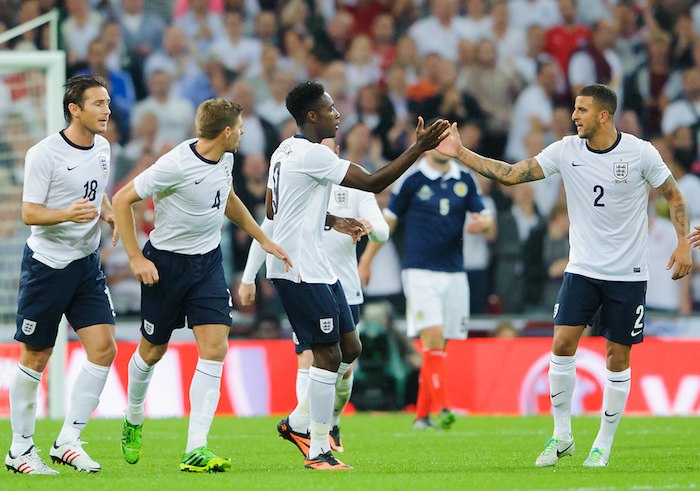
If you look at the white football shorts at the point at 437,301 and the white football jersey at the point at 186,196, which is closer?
the white football jersey at the point at 186,196

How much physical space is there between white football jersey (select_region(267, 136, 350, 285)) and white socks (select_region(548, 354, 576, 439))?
1.75 metres

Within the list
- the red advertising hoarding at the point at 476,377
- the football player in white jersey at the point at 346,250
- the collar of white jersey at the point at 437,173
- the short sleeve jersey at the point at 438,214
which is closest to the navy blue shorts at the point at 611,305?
the football player in white jersey at the point at 346,250

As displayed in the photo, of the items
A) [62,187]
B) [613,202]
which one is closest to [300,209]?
[62,187]

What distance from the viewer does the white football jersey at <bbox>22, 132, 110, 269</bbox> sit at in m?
8.41

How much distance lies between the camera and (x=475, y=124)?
18.2 meters

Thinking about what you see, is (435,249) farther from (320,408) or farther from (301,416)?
(320,408)

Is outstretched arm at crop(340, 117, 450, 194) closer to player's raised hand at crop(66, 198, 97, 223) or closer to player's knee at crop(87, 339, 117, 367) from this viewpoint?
player's raised hand at crop(66, 198, 97, 223)

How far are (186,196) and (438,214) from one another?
5.37m

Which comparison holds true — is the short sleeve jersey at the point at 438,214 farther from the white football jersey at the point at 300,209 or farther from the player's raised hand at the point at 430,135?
the player's raised hand at the point at 430,135

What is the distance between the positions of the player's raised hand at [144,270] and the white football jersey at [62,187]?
481mm

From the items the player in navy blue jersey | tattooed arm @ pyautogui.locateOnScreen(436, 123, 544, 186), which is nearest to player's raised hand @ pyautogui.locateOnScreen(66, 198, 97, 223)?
tattooed arm @ pyautogui.locateOnScreen(436, 123, 544, 186)

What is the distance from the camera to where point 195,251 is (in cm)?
864

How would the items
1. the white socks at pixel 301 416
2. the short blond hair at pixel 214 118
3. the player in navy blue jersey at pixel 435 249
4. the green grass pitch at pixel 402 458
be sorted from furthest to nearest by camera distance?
the player in navy blue jersey at pixel 435 249
the white socks at pixel 301 416
the short blond hair at pixel 214 118
the green grass pitch at pixel 402 458

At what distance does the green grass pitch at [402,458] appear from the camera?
761cm
